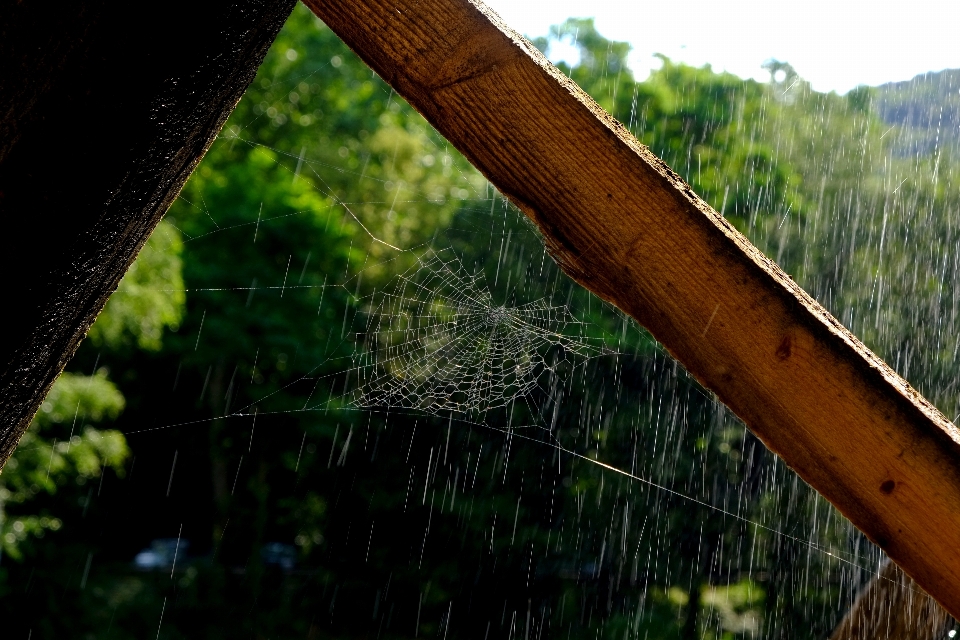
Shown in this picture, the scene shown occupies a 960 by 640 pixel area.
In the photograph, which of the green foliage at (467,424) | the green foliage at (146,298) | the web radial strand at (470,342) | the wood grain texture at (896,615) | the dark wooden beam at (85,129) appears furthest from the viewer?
the green foliage at (146,298)

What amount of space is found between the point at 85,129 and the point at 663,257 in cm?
53

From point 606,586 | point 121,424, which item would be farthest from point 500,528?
point 121,424

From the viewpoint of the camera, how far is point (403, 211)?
12172 millimetres

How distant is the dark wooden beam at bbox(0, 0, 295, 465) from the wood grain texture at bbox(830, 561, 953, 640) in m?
2.36

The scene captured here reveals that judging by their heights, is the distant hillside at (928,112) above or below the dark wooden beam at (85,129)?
above

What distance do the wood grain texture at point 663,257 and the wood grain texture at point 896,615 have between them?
1.86m

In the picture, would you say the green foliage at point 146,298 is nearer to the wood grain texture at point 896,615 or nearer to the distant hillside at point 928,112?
the wood grain texture at point 896,615

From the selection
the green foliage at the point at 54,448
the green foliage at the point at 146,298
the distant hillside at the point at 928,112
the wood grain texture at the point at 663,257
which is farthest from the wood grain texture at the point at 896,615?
the green foliage at the point at 54,448

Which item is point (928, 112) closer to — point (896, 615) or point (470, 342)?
point (470, 342)

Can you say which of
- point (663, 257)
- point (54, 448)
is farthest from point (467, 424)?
point (663, 257)

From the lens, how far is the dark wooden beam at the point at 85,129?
0.66 m

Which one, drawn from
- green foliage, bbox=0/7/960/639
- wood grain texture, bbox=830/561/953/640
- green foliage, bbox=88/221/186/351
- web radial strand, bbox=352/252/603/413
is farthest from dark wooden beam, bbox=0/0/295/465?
green foliage, bbox=88/221/186/351

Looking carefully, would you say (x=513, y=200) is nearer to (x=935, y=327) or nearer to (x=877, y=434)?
(x=877, y=434)

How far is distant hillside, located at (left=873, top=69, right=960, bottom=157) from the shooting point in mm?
7457
